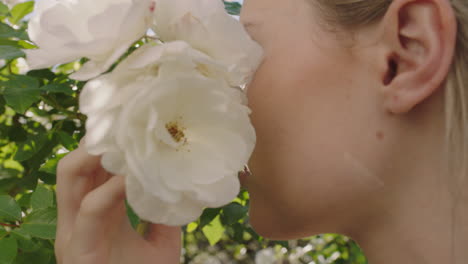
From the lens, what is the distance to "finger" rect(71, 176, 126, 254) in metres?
1.07

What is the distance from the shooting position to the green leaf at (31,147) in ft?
5.41

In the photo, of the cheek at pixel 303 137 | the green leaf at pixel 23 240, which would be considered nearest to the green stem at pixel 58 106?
the green leaf at pixel 23 240

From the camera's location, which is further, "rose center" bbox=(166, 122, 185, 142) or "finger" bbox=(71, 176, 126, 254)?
"finger" bbox=(71, 176, 126, 254)

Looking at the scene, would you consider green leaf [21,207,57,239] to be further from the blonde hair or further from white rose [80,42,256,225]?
the blonde hair

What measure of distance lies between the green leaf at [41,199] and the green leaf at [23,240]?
84 millimetres

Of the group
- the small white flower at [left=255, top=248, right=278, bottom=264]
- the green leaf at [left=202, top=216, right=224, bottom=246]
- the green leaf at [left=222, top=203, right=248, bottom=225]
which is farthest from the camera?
the small white flower at [left=255, top=248, right=278, bottom=264]

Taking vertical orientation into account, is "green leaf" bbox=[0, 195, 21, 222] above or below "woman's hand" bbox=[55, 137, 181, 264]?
below

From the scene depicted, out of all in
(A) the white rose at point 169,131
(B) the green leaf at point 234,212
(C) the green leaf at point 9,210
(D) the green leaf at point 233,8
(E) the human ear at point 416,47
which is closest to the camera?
(A) the white rose at point 169,131

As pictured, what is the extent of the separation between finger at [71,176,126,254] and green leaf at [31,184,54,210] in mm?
265

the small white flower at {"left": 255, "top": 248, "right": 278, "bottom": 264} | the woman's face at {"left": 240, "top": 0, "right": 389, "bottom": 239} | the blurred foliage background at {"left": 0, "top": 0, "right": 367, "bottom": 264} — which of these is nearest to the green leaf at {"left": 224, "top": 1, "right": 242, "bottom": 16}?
the blurred foliage background at {"left": 0, "top": 0, "right": 367, "bottom": 264}

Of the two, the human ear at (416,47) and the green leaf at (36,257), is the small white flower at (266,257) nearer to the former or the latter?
the green leaf at (36,257)

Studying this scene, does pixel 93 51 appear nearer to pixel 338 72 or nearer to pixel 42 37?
pixel 42 37

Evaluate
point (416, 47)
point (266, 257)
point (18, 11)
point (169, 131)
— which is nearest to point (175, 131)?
point (169, 131)

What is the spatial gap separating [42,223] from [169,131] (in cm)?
52
